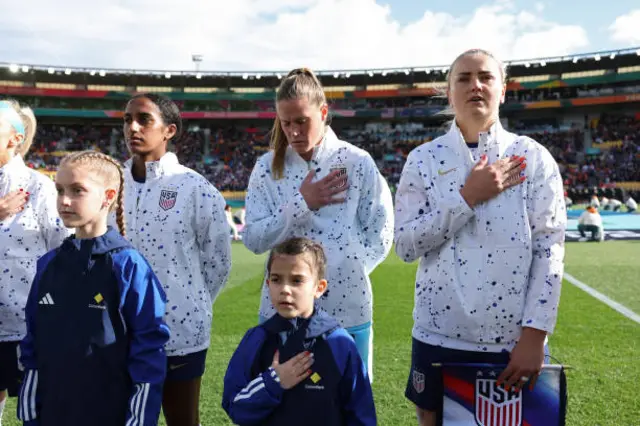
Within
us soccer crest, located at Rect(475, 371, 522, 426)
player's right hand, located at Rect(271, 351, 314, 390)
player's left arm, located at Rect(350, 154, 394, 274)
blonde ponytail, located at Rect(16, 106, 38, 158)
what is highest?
blonde ponytail, located at Rect(16, 106, 38, 158)

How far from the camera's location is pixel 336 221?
2.36m

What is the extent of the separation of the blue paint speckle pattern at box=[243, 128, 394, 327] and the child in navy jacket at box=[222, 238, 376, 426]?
0.26 metres

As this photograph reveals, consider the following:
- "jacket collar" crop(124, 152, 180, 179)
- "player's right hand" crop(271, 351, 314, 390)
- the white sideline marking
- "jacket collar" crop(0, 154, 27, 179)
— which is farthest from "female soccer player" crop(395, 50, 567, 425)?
the white sideline marking

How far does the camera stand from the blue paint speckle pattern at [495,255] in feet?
6.53

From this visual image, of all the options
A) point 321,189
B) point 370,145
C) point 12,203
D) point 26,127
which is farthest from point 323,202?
point 370,145

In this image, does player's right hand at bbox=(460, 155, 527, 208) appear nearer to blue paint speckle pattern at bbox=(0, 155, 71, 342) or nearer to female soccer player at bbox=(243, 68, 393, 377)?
female soccer player at bbox=(243, 68, 393, 377)

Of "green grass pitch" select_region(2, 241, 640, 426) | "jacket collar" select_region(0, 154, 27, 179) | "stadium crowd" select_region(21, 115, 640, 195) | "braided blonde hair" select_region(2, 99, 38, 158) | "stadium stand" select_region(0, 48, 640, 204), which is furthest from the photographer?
"stadium stand" select_region(0, 48, 640, 204)

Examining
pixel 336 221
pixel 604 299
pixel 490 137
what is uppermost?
pixel 490 137

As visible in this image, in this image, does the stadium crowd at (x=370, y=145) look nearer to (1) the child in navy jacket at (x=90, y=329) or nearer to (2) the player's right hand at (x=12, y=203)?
(2) the player's right hand at (x=12, y=203)

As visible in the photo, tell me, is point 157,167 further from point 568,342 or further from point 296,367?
point 568,342

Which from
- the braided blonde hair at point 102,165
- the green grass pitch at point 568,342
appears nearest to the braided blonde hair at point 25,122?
the braided blonde hair at point 102,165

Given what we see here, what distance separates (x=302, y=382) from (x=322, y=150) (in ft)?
3.41

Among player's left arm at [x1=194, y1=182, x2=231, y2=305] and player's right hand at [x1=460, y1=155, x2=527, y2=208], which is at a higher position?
player's right hand at [x1=460, y1=155, x2=527, y2=208]

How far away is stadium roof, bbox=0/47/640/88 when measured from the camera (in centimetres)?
4362
